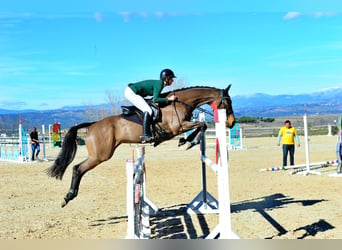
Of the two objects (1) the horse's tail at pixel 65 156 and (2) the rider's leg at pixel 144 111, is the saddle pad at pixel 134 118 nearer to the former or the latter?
(2) the rider's leg at pixel 144 111

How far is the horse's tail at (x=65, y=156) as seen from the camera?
579cm

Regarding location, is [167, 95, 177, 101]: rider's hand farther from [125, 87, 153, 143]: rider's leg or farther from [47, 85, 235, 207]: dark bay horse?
[125, 87, 153, 143]: rider's leg

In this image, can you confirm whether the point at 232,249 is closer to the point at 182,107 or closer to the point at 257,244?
the point at 257,244

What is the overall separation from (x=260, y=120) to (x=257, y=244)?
34680 mm

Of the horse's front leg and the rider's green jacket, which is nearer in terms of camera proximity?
the rider's green jacket

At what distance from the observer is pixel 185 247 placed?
368 centimetres

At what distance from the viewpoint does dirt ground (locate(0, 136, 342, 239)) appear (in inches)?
187

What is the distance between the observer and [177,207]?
6.29 m

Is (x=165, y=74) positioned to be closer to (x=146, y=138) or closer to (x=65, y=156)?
(x=146, y=138)

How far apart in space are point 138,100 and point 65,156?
59.9 inches

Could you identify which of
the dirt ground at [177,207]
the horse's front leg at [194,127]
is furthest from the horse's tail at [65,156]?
the horse's front leg at [194,127]

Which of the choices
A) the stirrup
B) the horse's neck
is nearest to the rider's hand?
the horse's neck

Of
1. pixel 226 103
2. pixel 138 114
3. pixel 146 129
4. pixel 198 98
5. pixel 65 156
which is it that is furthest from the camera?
pixel 65 156

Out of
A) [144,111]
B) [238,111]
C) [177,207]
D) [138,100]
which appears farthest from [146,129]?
[238,111]
